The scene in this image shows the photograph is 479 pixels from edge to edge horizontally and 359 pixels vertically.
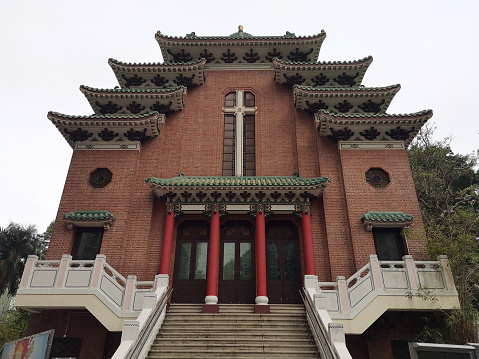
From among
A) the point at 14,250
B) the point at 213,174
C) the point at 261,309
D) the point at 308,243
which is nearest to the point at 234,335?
the point at 261,309

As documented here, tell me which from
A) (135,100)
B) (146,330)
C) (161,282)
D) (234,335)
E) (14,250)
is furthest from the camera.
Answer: (14,250)

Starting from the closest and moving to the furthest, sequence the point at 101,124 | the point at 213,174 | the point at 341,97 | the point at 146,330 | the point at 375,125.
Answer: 1. the point at 146,330
2. the point at 375,125
3. the point at 101,124
4. the point at 213,174
5. the point at 341,97

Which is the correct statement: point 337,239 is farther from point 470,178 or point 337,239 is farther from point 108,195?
point 470,178

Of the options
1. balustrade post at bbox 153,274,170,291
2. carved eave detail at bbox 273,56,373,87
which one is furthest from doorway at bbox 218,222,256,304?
carved eave detail at bbox 273,56,373,87

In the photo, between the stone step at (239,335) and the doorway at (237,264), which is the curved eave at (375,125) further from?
the stone step at (239,335)

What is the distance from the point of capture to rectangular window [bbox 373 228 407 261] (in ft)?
43.7

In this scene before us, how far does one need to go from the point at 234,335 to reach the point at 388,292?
520cm

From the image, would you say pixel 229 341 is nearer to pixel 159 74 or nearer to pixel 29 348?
pixel 29 348

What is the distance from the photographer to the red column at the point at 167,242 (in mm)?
13203

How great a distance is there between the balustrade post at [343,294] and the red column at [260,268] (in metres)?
2.63

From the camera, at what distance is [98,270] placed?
1134 centimetres

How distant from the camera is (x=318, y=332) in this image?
30.3 ft

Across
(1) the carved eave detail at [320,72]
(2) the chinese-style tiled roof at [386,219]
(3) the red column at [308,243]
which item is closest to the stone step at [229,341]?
(3) the red column at [308,243]

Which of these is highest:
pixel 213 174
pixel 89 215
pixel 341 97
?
pixel 341 97
